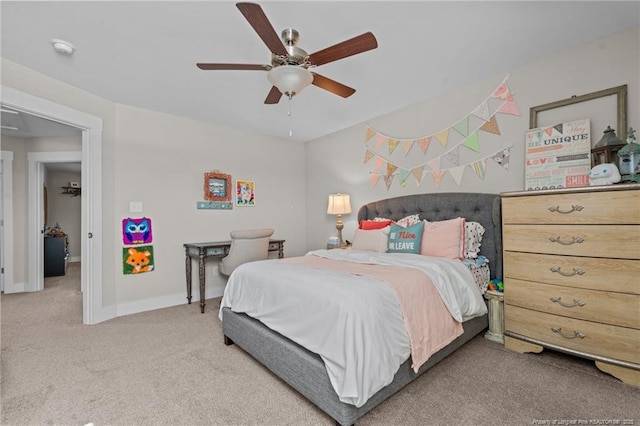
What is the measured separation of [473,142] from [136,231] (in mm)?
3902

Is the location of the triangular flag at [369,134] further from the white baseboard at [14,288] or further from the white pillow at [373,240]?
the white baseboard at [14,288]

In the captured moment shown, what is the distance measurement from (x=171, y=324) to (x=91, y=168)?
1.85 metres

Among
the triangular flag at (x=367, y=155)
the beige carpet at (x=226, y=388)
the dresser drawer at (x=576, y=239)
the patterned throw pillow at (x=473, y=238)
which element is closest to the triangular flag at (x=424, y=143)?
the triangular flag at (x=367, y=155)

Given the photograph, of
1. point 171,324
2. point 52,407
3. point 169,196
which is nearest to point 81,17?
point 169,196

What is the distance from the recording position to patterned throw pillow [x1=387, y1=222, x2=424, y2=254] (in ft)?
8.88

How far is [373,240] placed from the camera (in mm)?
2998

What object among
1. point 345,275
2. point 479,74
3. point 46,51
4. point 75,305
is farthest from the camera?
point 75,305

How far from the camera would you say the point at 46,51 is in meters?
2.29

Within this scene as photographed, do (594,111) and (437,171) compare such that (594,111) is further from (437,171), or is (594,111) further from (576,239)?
(437,171)

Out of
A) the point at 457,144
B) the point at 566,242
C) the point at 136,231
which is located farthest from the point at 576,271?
Result: the point at 136,231

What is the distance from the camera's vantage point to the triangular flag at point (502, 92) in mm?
2713

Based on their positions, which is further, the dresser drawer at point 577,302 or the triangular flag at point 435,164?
the triangular flag at point 435,164

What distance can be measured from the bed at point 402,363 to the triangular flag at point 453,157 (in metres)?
0.36

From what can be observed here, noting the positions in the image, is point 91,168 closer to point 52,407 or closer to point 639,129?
point 52,407
